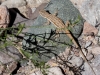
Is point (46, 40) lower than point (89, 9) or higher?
lower

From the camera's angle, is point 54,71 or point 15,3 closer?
point 54,71

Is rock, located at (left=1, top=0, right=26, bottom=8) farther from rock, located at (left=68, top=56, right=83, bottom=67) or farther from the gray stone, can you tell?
rock, located at (left=68, top=56, right=83, bottom=67)

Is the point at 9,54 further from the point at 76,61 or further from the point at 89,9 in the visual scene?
the point at 89,9

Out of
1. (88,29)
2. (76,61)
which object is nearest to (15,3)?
(88,29)

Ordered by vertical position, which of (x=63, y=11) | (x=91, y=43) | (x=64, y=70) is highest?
(x=63, y=11)

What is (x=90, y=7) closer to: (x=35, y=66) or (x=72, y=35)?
(x=72, y=35)

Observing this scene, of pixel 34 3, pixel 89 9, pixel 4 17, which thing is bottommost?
pixel 4 17

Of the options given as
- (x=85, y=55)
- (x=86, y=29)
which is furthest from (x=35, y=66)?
(x=86, y=29)

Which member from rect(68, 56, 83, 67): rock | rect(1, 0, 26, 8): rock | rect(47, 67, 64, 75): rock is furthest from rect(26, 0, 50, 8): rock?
rect(47, 67, 64, 75): rock
